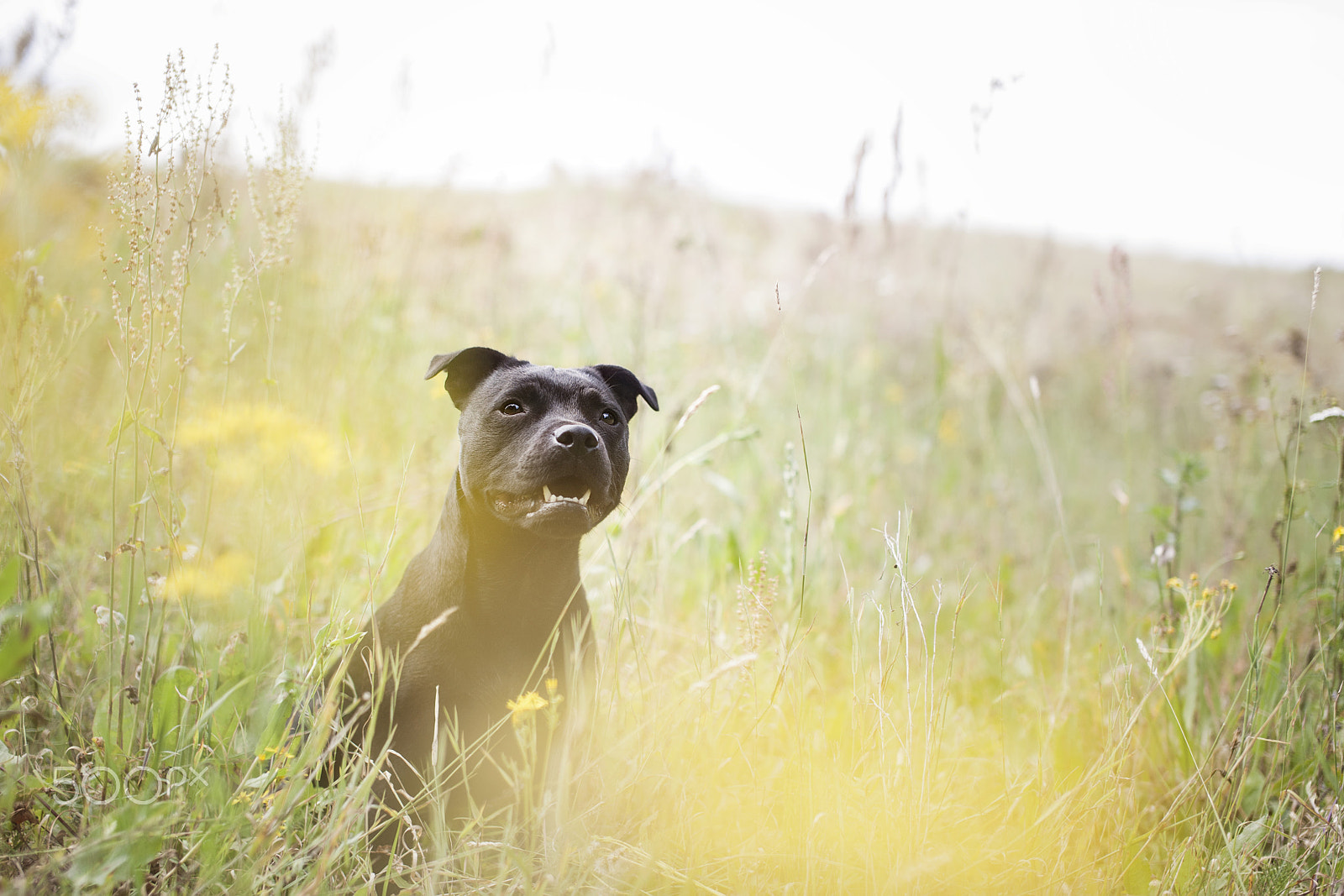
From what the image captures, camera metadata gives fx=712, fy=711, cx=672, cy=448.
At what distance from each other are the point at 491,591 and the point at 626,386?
2.91ft

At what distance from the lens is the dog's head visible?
1960 mm

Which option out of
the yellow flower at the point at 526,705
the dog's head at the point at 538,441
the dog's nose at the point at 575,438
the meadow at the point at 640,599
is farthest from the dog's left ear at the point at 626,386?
the yellow flower at the point at 526,705

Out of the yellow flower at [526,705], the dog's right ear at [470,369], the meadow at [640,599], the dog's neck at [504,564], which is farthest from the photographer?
the dog's right ear at [470,369]

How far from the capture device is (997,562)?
4211mm

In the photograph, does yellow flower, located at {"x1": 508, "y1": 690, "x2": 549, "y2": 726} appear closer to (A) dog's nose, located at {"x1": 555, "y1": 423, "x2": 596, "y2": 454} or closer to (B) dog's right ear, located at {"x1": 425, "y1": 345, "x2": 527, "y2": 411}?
(A) dog's nose, located at {"x1": 555, "y1": 423, "x2": 596, "y2": 454}

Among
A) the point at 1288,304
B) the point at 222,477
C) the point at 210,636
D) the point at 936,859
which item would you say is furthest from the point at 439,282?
the point at 1288,304

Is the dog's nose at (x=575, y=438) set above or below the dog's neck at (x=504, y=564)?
above

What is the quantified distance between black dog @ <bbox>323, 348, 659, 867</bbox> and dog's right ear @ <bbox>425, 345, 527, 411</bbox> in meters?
0.01

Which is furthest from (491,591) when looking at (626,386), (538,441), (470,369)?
(626,386)

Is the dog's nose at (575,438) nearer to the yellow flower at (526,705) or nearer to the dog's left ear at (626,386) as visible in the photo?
the dog's left ear at (626,386)

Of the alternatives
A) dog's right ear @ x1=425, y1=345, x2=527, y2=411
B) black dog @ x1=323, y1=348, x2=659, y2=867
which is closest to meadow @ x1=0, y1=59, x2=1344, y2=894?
black dog @ x1=323, y1=348, x2=659, y2=867

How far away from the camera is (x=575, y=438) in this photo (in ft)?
6.48

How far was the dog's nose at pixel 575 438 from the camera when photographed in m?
1.96

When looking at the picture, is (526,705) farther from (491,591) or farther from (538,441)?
(538,441)
